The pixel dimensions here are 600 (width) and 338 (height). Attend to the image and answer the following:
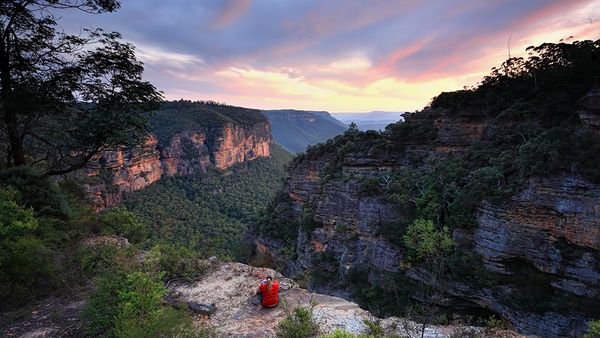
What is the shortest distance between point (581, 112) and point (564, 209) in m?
5.94

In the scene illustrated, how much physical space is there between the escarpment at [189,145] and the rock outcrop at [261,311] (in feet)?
152

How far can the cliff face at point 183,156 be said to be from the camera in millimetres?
47938

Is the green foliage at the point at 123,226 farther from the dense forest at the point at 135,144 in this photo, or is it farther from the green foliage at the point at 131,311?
the green foliage at the point at 131,311

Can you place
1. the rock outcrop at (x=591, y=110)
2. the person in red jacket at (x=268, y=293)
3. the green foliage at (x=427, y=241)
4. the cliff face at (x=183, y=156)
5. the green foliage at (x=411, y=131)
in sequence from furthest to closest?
the cliff face at (x=183, y=156), the green foliage at (x=411, y=131), the rock outcrop at (x=591, y=110), the green foliage at (x=427, y=241), the person in red jacket at (x=268, y=293)

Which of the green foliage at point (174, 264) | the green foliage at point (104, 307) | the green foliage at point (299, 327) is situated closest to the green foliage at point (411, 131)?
the green foliage at point (174, 264)

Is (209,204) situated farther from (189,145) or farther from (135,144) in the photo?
(135,144)

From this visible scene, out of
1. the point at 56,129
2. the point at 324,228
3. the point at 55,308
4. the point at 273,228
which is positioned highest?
the point at 56,129

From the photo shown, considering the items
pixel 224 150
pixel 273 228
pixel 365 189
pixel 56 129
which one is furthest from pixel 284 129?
pixel 56 129

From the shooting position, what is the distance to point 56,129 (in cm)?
866

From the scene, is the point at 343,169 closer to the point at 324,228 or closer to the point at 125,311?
the point at 324,228

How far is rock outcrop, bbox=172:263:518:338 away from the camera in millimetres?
6535

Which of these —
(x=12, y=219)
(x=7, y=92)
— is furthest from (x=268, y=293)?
(x=7, y=92)

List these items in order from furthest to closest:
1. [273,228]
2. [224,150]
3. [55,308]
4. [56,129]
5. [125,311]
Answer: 1. [224,150]
2. [273,228]
3. [56,129]
4. [55,308]
5. [125,311]

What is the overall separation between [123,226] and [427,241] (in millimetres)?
14085
